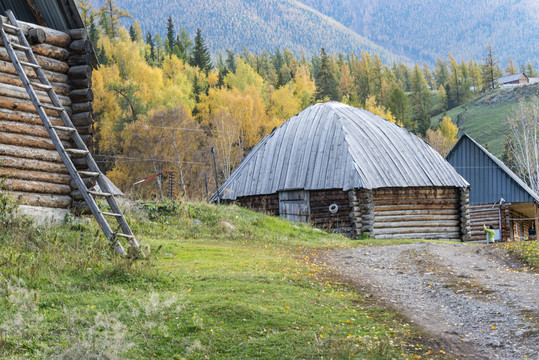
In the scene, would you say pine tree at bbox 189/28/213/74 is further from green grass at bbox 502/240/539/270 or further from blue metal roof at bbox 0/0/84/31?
green grass at bbox 502/240/539/270

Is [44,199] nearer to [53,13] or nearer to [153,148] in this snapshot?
[53,13]

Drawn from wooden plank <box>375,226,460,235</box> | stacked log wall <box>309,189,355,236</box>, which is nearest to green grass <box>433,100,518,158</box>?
wooden plank <box>375,226,460,235</box>

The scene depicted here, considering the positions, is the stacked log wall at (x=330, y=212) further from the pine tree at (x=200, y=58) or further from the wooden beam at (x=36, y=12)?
the pine tree at (x=200, y=58)

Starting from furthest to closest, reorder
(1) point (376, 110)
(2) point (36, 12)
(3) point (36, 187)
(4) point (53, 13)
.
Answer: (1) point (376, 110), (4) point (53, 13), (2) point (36, 12), (3) point (36, 187)

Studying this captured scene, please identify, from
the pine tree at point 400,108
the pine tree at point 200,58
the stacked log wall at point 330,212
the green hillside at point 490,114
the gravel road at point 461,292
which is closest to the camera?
Answer: the gravel road at point 461,292

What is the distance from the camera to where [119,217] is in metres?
10.9

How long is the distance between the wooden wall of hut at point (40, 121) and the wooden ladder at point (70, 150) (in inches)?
31.3

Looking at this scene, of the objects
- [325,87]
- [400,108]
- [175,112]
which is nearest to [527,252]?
[175,112]

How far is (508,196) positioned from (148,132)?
33461mm

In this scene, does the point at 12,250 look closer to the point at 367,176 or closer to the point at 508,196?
the point at 367,176

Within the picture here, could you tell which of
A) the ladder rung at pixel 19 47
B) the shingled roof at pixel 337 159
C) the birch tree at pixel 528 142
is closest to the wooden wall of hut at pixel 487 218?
the shingled roof at pixel 337 159

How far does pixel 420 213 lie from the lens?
87.6 feet

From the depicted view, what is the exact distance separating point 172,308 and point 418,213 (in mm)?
20781

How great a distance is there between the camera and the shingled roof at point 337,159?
2592 cm
